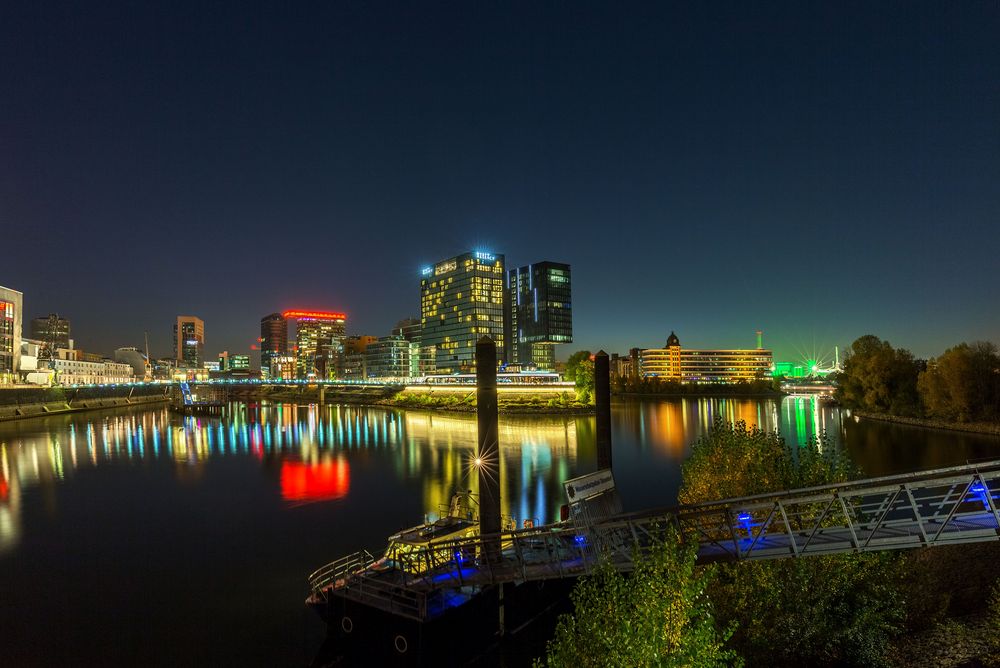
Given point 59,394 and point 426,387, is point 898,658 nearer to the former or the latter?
point 426,387

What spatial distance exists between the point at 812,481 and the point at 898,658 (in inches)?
212

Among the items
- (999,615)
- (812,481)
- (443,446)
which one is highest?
(812,481)

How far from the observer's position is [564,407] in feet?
341

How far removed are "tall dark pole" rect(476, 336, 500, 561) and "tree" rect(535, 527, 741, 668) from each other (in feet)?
25.1

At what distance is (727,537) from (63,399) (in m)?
154

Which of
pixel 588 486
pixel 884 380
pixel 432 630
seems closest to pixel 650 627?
pixel 432 630

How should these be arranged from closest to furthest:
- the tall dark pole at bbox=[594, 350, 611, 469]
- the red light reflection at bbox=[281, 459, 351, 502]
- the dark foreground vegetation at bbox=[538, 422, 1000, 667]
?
the dark foreground vegetation at bbox=[538, 422, 1000, 667], the tall dark pole at bbox=[594, 350, 611, 469], the red light reflection at bbox=[281, 459, 351, 502]

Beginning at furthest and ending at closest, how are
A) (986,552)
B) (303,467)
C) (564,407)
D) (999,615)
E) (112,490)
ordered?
(564,407)
(303,467)
(112,490)
(986,552)
(999,615)

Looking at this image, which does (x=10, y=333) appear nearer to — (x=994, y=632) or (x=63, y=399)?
(x=63, y=399)

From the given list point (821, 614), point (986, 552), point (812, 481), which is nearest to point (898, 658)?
point (821, 614)

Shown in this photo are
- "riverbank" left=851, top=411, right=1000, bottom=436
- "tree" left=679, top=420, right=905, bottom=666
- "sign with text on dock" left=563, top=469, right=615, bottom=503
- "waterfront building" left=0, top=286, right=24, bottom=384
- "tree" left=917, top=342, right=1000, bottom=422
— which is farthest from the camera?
"waterfront building" left=0, top=286, right=24, bottom=384

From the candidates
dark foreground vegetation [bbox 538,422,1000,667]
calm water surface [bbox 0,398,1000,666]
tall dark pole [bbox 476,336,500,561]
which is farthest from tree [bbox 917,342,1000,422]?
tall dark pole [bbox 476,336,500,561]

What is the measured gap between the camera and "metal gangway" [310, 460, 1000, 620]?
39.7 feet

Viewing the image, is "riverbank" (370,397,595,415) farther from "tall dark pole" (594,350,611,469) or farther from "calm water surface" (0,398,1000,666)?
"tall dark pole" (594,350,611,469)
